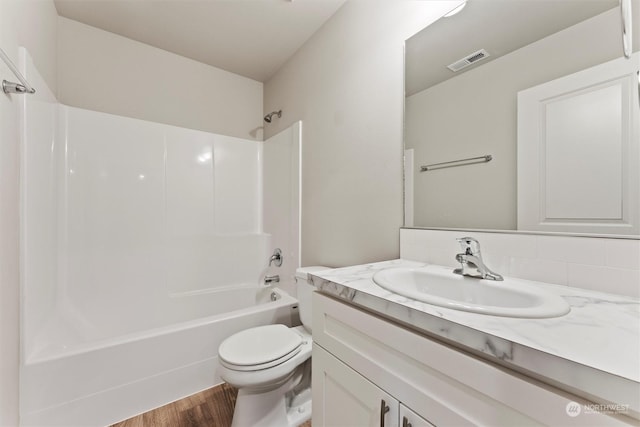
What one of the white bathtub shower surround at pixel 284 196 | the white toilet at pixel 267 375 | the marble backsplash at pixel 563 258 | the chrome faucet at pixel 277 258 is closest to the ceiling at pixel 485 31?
the marble backsplash at pixel 563 258

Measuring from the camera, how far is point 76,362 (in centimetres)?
122

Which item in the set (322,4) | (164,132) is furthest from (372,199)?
(164,132)

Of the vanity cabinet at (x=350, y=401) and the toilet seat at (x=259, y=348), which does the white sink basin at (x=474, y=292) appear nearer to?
the vanity cabinet at (x=350, y=401)

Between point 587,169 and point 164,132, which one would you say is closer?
point 587,169

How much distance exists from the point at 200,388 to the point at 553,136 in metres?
2.09

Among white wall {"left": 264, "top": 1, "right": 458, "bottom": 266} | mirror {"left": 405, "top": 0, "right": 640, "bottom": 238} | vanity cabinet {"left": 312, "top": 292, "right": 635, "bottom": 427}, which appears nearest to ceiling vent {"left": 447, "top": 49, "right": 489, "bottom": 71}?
mirror {"left": 405, "top": 0, "right": 640, "bottom": 238}

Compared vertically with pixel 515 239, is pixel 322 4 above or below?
above

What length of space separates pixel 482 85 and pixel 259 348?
1529 millimetres

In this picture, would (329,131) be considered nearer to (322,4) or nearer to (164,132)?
(322,4)

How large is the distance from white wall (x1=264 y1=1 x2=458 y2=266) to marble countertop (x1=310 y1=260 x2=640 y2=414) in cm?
71

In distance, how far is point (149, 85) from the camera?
209 cm

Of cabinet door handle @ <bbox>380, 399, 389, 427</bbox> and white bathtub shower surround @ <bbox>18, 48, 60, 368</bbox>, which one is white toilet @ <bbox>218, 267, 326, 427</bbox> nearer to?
cabinet door handle @ <bbox>380, 399, 389, 427</bbox>

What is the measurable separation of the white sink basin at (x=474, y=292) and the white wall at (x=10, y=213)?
145 cm

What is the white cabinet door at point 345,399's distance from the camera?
0.63 meters
